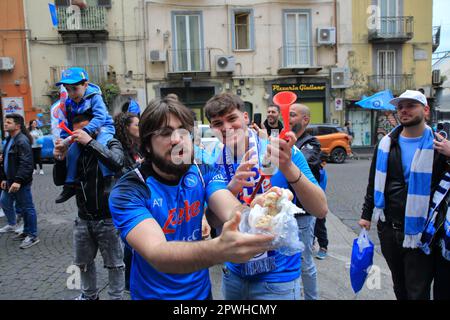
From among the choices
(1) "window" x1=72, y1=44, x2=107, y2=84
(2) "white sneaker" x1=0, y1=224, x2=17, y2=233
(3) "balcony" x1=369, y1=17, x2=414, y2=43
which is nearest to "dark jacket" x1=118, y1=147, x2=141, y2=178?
(2) "white sneaker" x1=0, y1=224, x2=17, y2=233

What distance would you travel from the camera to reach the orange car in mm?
15695

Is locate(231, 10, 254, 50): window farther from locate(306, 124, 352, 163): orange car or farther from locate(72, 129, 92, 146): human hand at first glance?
locate(72, 129, 92, 146): human hand

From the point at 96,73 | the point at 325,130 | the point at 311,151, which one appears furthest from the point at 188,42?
the point at 311,151

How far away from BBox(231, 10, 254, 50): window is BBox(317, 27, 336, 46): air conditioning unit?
350cm

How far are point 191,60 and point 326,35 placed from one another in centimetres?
708

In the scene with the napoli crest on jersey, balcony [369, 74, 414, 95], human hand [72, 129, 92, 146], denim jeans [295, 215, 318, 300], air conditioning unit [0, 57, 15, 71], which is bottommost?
denim jeans [295, 215, 318, 300]

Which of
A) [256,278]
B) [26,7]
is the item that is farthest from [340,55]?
[256,278]

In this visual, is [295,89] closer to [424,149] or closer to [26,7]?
[26,7]

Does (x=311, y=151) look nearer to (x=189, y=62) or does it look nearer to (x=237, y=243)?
(x=237, y=243)

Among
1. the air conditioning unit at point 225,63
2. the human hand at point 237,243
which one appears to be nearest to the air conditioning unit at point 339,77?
the air conditioning unit at point 225,63

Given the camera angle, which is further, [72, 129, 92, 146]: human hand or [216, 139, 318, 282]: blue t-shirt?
[72, 129, 92, 146]: human hand

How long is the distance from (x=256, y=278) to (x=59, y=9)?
19964 millimetres

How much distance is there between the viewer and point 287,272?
6.92 ft

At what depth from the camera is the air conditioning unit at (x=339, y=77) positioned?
19703 millimetres
